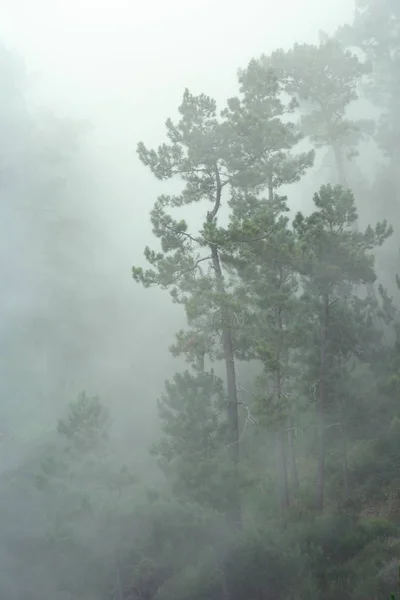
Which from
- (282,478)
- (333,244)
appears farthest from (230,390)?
(333,244)

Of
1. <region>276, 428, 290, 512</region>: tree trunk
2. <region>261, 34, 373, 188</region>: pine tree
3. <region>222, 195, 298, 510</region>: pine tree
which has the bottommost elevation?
<region>276, 428, 290, 512</region>: tree trunk

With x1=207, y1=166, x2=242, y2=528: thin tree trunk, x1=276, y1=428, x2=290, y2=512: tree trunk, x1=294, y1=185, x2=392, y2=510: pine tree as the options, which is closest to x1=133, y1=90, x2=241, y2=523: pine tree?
x1=207, y1=166, x2=242, y2=528: thin tree trunk

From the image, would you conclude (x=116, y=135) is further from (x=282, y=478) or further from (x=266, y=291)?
(x=282, y=478)

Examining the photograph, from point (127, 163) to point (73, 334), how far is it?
1886 cm

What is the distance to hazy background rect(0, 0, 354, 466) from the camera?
2338 centimetres

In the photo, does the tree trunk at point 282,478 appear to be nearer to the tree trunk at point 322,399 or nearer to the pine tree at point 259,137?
the tree trunk at point 322,399

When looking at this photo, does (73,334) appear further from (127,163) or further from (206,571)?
(127,163)

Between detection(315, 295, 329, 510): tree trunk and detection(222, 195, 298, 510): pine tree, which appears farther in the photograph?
detection(315, 295, 329, 510): tree trunk

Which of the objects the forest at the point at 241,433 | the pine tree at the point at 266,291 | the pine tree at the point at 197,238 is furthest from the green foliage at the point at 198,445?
the pine tree at the point at 266,291

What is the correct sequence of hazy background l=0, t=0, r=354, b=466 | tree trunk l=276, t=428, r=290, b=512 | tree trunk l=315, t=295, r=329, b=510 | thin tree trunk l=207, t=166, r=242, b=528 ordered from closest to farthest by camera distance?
thin tree trunk l=207, t=166, r=242, b=528
tree trunk l=315, t=295, r=329, b=510
tree trunk l=276, t=428, r=290, b=512
hazy background l=0, t=0, r=354, b=466

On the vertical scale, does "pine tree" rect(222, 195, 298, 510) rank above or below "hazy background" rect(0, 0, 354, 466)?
below

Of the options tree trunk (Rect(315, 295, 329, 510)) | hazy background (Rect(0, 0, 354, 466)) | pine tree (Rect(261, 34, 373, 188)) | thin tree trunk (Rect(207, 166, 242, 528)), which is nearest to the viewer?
thin tree trunk (Rect(207, 166, 242, 528))

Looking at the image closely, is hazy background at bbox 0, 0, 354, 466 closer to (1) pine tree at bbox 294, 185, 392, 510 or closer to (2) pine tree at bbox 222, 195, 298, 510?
(2) pine tree at bbox 222, 195, 298, 510

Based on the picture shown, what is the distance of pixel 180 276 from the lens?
11422 millimetres
